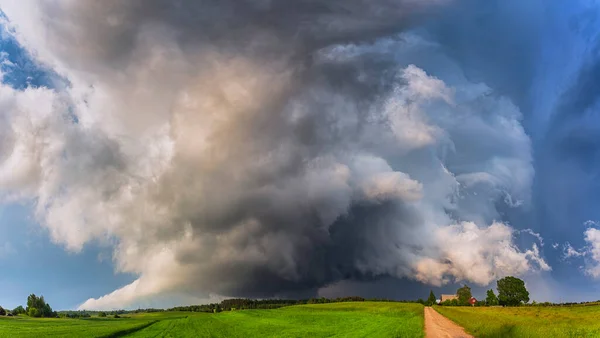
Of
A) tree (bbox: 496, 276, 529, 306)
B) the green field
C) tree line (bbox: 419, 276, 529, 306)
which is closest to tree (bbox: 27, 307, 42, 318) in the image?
the green field

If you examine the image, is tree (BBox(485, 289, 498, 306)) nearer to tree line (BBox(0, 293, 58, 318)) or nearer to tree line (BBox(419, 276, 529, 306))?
tree line (BBox(419, 276, 529, 306))

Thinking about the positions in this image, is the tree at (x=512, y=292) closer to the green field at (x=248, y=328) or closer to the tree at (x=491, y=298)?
the tree at (x=491, y=298)

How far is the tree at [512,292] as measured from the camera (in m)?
164

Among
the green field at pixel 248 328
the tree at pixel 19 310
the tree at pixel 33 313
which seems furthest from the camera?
the tree at pixel 19 310

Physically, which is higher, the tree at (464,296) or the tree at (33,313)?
the tree at (33,313)

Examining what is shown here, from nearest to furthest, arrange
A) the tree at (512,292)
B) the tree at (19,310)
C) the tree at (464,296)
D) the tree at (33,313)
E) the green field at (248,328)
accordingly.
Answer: the green field at (248,328) < the tree at (33,313) < the tree at (19,310) < the tree at (512,292) < the tree at (464,296)

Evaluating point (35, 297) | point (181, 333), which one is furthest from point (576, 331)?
point (35, 297)

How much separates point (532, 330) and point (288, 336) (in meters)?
29.1

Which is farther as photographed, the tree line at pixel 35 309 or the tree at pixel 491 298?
the tree at pixel 491 298

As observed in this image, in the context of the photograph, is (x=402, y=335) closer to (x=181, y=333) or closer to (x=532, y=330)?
(x=532, y=330)

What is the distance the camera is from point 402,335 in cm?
4341

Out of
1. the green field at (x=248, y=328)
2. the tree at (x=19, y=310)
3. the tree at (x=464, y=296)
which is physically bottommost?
the tree at (x=464, y=296)

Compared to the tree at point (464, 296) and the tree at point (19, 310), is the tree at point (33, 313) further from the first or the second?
the tree at point (464, 296)

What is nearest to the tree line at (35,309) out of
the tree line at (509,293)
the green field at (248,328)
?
the green field at (248,328)
